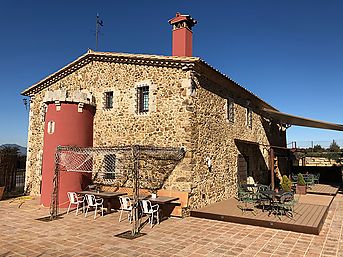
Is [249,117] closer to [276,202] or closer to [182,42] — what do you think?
[182,42]

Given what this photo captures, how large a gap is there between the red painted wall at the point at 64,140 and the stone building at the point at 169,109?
0.13m

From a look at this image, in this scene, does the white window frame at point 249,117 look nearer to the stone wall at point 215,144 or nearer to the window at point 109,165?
the stone wall at point 215,144

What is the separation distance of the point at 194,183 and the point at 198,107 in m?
2.83

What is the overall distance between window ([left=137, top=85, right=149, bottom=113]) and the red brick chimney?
1.94 metres

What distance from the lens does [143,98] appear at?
11258 millimetres

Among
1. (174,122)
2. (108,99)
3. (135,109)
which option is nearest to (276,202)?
(174,122)

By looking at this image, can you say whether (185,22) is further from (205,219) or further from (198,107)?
(205,219)

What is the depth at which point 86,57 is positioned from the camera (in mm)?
12711

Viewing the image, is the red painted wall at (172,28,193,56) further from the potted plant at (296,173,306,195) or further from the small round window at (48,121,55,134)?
the potted plant at (296,173,306,195)

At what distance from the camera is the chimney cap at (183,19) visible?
36.8 feet

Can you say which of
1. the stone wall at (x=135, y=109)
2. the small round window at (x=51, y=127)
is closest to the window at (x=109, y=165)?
the stone wall at (x=135, y=109)

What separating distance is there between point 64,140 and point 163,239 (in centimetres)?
654

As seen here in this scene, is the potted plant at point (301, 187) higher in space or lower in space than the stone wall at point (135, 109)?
lower

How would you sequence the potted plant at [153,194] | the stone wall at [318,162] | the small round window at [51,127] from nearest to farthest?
the potted plant at [153,194] → the small round window at [51,127] → the stone wall at [318,162]
